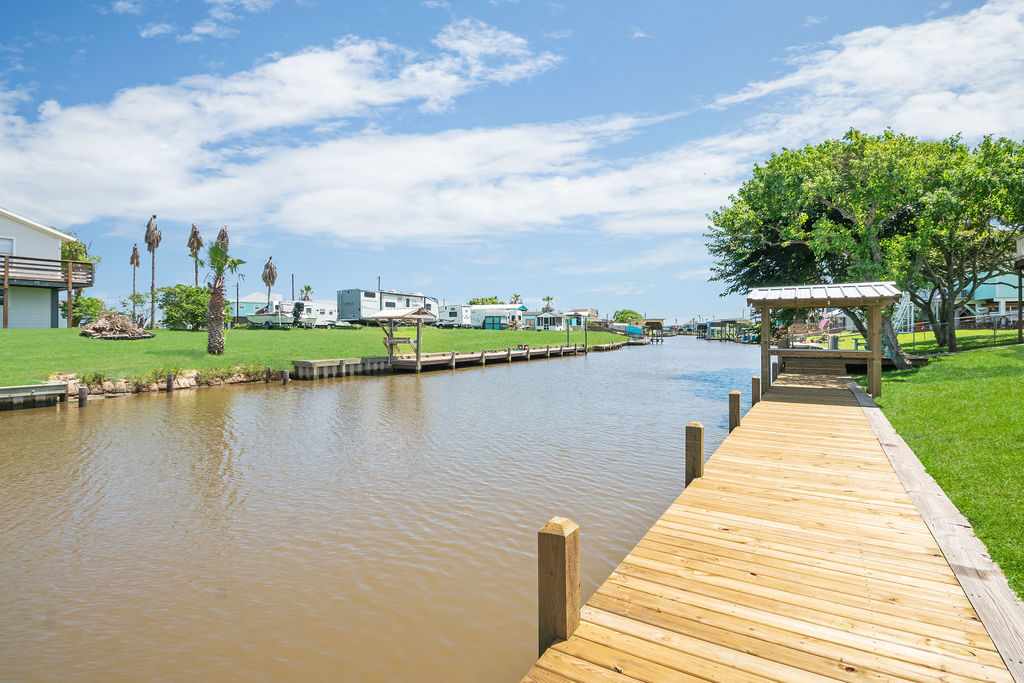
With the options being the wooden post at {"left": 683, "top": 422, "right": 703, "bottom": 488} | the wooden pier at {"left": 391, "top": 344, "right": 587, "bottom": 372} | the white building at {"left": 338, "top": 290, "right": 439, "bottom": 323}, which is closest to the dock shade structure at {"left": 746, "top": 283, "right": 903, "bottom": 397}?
the wooden post at {"left": 683, "top": 422, "right": 703, "bottom": 488}

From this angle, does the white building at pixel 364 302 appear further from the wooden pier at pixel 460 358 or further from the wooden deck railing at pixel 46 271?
the wooden deck railing at pixel 46 271

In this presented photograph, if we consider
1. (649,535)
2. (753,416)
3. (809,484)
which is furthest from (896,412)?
(649,535)

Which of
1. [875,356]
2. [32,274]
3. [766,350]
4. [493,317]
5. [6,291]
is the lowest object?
[875,356]

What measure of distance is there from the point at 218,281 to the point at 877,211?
32.8 meters

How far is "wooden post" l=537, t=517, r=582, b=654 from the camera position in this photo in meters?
3.36

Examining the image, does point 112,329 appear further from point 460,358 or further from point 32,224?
point 460,358

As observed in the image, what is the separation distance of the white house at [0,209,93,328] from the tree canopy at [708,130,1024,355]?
3782 cm

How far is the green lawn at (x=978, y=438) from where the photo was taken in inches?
203

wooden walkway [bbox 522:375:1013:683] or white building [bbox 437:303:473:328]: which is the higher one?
white building [bbox 437:303:473:328]

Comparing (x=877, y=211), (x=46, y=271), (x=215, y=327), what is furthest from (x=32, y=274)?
(x=877, y=211)

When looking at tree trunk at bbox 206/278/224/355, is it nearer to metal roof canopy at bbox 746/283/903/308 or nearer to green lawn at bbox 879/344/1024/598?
metal roof canopy at bbox 746/283/903/308

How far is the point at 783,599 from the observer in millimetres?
3920

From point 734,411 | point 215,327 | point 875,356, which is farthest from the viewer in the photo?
point 215,327

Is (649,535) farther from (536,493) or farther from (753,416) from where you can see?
(753,416)
